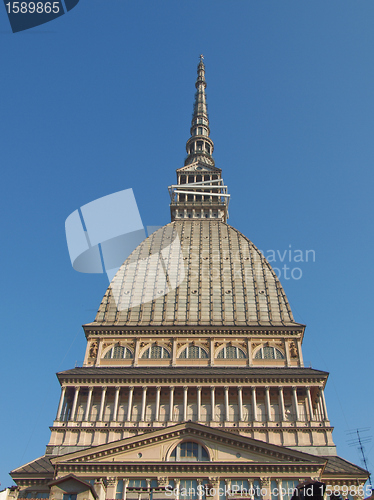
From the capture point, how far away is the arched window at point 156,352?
61.5 metres

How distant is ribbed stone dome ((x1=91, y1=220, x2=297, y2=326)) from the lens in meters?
67.3

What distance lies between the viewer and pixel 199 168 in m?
100

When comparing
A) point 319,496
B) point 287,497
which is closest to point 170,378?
point 287,497

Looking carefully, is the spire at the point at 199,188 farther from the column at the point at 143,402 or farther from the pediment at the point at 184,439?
the pediment at the point at 184,439

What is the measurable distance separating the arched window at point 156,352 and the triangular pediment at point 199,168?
44910 millimetres

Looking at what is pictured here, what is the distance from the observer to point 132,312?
6838 cm

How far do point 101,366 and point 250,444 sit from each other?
913 inches

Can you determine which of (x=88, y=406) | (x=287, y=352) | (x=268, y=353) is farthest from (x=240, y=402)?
(x=88, y=406)

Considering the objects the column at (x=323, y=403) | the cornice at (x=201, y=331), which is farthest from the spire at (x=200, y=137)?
the column at (x=323, y=403)

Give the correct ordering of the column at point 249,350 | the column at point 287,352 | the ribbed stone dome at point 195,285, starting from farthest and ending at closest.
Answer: the ribbed stone dome at point 195,285 < the column at point 287,352 < the column at point 249,350

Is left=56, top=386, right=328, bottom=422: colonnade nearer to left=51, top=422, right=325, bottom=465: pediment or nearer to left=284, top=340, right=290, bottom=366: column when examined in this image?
left=284, top=340, right=290, bottom=366: column

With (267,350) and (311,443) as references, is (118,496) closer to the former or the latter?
(311,443)

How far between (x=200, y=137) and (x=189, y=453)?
78.8 metres

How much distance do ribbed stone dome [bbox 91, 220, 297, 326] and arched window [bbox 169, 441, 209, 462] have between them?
867 inches
